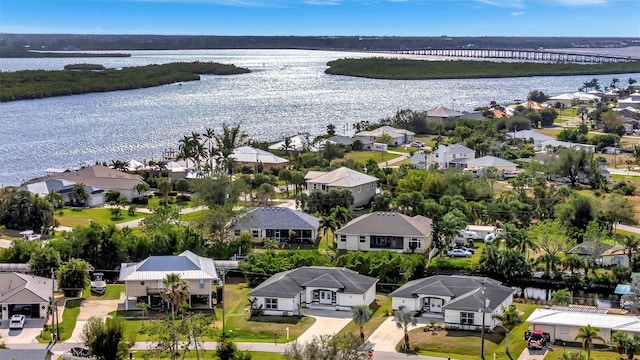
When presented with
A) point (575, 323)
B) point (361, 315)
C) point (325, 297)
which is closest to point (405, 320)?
point (361, 315)

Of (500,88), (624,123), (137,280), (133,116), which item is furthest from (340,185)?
(500,88)

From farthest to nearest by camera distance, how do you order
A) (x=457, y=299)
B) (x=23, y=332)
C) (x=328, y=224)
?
(x=328, y=224), (x=457, y=299), (x=23, y=332)

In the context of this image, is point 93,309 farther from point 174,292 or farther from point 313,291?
point 313,291

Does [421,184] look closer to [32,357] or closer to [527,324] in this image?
[527,324]

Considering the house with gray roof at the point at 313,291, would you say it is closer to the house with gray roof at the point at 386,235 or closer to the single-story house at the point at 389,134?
the house with gray roof at the point at 386,235

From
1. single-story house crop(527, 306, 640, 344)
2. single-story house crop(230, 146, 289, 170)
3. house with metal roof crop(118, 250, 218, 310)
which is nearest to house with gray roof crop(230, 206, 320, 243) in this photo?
house with metal roof crop(118, 250, 218, 310)

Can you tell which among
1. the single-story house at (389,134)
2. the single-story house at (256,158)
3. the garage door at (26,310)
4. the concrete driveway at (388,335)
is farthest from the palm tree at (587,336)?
the single-story house at (389,134)
